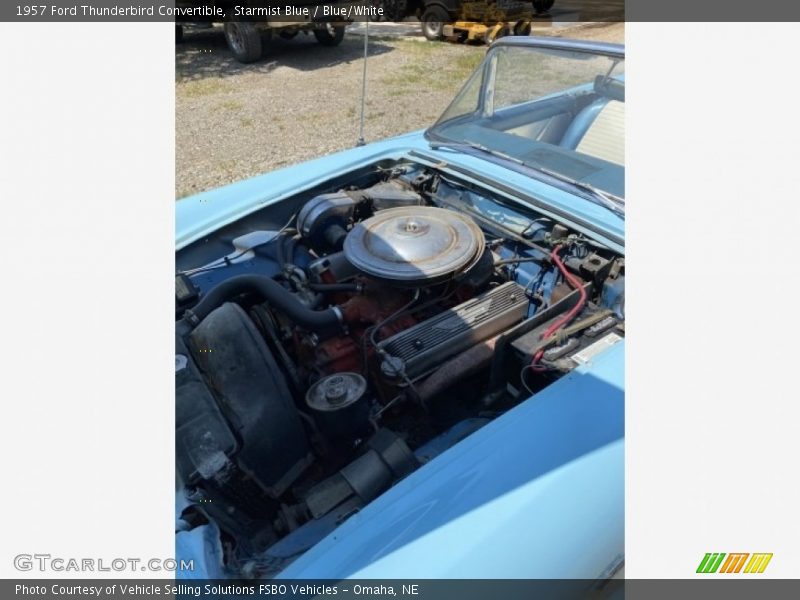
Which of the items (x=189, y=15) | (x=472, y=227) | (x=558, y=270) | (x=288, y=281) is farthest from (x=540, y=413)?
(x=189, y=15)

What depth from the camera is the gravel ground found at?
594cm

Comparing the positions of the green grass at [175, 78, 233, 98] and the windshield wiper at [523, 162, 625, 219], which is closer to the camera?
the windshield wiper at [523, 162, 625, 219]

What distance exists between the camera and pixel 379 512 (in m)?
1.34

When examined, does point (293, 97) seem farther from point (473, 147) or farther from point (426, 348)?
point (426, 348)

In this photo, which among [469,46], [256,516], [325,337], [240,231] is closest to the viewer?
[256,516]

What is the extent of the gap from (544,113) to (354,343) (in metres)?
1.80

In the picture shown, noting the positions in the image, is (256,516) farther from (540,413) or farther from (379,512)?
(540,413)

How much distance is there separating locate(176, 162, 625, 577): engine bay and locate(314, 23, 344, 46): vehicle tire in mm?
8864

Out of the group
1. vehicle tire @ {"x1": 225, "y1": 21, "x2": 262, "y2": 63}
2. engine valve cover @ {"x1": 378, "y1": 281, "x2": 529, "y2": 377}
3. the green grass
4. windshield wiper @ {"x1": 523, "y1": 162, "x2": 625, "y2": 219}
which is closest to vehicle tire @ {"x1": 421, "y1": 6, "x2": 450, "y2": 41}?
vehicle tire @ {"x1": 225, "y1": 21, "x2": 262, "y2": 63}

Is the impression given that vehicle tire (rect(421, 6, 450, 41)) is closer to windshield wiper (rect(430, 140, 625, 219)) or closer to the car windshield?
the car windshield

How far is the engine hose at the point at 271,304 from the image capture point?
6.26ft

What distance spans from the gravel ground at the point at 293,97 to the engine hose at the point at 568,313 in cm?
391

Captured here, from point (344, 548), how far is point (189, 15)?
31.3ft

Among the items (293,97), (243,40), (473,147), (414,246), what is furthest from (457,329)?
(243,40)
